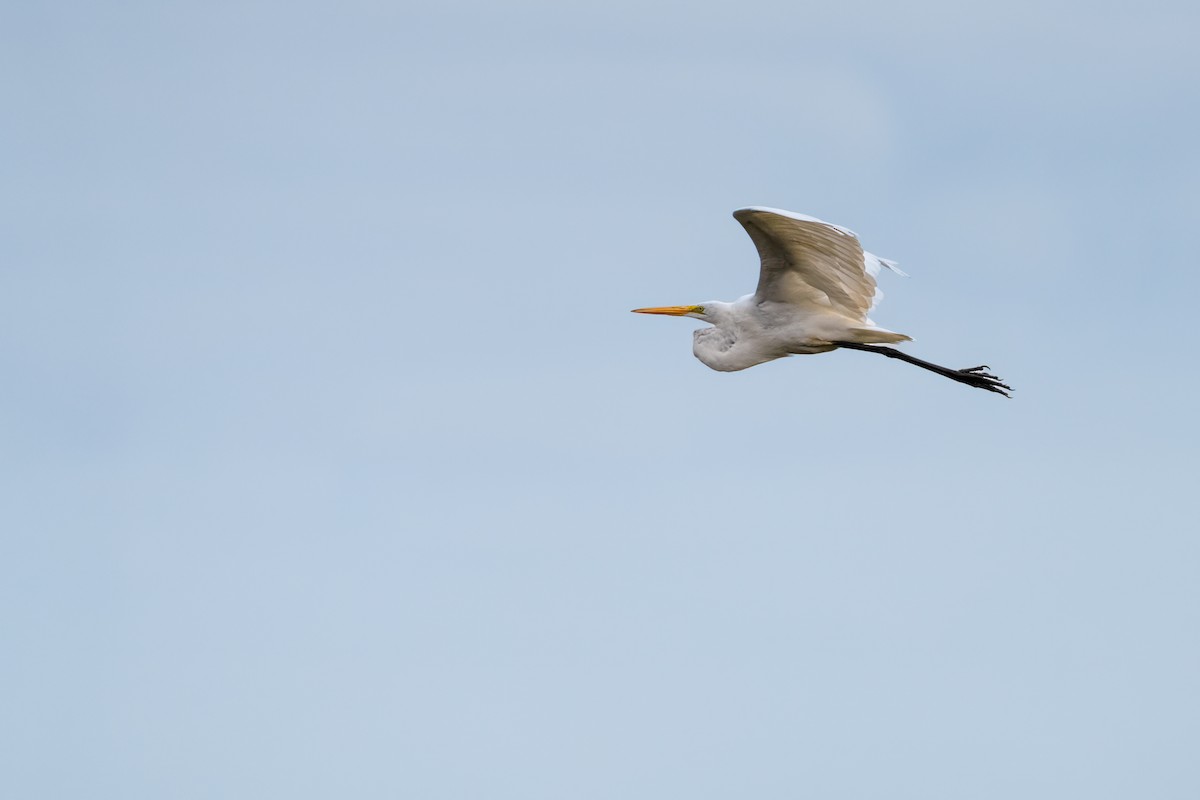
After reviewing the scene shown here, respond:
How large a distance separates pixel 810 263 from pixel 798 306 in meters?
0.75

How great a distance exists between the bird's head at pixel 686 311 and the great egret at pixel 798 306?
20mm

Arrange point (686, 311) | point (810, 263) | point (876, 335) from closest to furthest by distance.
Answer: point (810, 263)
point (876, 335)
point (686, 311)

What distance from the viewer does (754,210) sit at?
14.0 meters

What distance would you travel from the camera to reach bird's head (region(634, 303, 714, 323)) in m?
17.0

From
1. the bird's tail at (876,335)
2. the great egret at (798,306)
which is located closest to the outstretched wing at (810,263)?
the great egret at (798,306)

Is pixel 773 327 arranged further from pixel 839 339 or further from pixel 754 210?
pixel 754 210

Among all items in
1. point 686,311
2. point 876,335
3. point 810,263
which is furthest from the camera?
point 686,311

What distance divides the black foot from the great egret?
4 centimetres

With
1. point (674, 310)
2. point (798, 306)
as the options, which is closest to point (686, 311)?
point (674, 310)

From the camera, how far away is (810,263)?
15320mm

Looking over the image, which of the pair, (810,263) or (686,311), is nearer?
(810,263)

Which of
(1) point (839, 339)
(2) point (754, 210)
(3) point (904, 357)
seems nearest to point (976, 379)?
(3) point (904, 357)

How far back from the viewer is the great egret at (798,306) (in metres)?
14.8

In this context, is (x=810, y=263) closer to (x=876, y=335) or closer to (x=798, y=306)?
(x=798, y=306)
